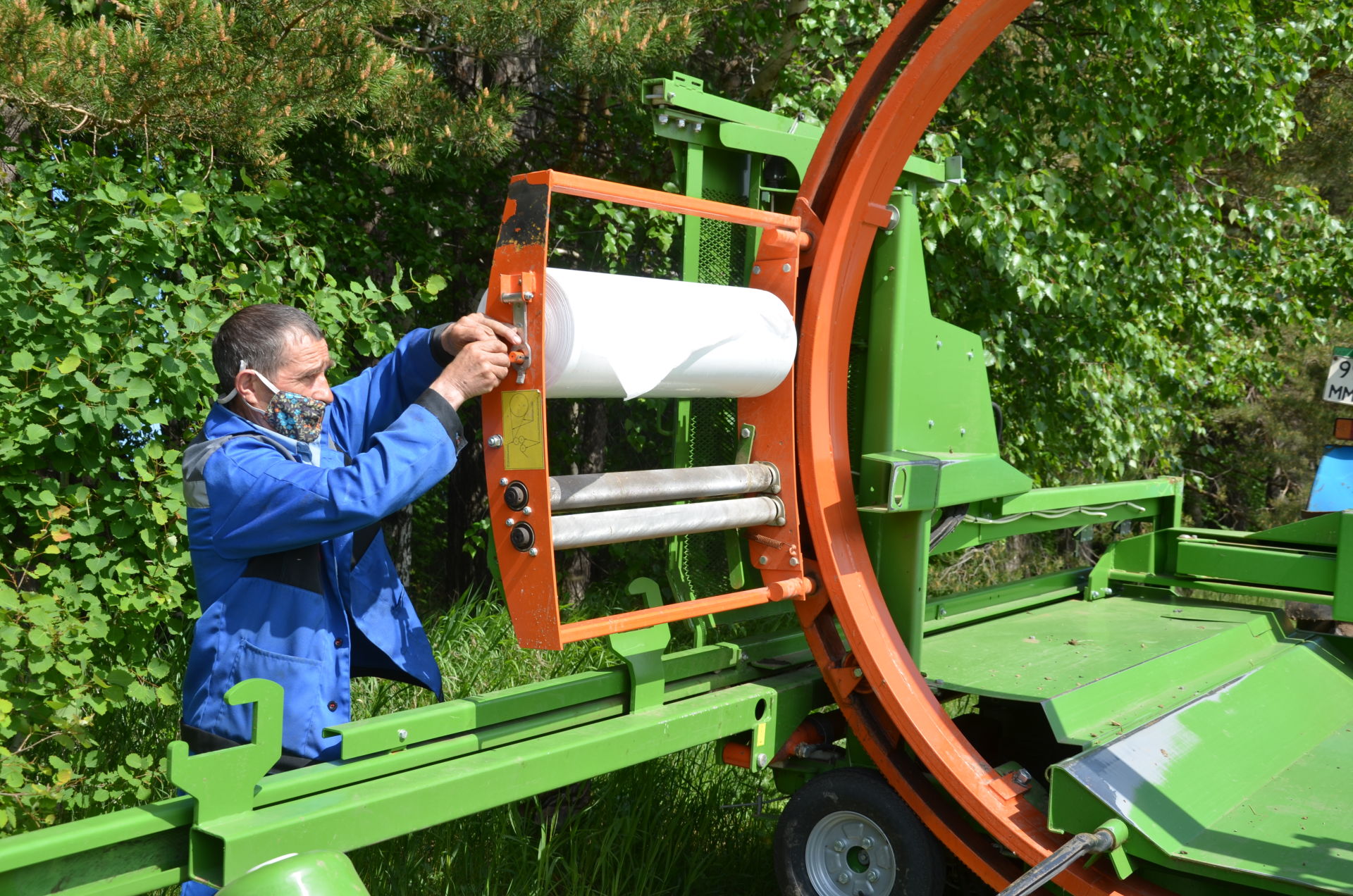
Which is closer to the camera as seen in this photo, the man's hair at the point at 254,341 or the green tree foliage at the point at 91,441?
the man's hair at the point at 254,341

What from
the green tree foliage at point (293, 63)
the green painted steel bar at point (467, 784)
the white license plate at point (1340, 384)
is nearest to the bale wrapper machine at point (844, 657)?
the green painted steel bar at point (467, 784)

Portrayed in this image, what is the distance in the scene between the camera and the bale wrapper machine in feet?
7.61

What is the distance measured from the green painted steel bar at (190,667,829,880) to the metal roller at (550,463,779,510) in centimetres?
52

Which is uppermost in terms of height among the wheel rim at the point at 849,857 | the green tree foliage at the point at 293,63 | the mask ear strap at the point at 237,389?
the green tree foliage at the point at 293,63

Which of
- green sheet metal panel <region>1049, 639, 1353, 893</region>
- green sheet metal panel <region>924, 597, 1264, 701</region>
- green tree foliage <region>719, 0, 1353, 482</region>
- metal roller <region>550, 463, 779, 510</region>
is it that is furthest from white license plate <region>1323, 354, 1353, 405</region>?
metal roller <region>550, 463, 779, 510</region>

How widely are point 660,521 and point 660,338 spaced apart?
0.42m

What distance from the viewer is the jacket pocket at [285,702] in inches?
93.4

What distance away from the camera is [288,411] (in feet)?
8.30

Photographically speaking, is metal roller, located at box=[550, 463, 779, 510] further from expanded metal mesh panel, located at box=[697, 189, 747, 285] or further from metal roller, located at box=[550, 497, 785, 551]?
expanded metal mesh panel, located at box=[697, 189, 747, 285]

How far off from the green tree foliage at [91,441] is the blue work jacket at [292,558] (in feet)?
3.27

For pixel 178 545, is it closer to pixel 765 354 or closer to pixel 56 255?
pixel 56 255

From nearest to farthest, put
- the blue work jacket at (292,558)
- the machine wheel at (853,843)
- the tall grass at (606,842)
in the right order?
the blue work jacket at (292,558) < the machine wheel at (853,843) < the tall grass at (606,842)

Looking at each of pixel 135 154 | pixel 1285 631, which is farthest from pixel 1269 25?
pixel 135 154

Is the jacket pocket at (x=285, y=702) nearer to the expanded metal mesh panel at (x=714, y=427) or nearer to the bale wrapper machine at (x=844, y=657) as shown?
the bale wrapper machine at (x=844, y=657)
